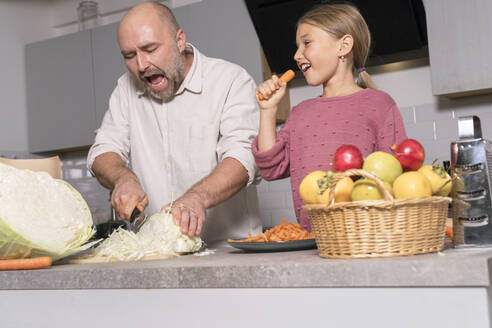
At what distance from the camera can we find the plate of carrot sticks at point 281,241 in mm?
1249

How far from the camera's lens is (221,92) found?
2107 millimetres

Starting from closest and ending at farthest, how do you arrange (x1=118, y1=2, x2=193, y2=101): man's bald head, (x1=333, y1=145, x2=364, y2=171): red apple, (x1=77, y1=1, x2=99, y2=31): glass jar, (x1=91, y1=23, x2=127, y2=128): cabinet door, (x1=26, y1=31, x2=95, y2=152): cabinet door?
(x1=333, y1=145, x2=364, y2=171): red apple
(x1=118, y1=2, x2=193, y2=101): man's bald head
(x1=91, y1=23, x2=127, y2=128): cabinet door
(x1=26, y1=31, x2=95, y2=152): cabinet door
(x1=77, y1=1, x2=99, y2=31): glass jar

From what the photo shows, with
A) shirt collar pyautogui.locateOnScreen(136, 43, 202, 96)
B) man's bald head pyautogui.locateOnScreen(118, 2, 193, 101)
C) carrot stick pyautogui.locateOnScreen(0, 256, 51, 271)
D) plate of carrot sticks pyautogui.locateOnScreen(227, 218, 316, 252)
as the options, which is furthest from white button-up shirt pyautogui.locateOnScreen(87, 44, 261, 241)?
carrot stick pyautogui.locateOnScreen(0, 256, 51, 271)

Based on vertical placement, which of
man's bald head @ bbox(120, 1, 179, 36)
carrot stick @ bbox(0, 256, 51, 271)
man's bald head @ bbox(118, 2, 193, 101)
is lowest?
carrot stick @ bbox(0, 256, 51, 271)

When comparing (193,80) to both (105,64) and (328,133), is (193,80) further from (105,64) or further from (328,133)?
(105,64)

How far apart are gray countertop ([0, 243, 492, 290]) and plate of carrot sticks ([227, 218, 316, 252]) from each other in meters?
0.02

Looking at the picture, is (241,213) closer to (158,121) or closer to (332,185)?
(158,121)

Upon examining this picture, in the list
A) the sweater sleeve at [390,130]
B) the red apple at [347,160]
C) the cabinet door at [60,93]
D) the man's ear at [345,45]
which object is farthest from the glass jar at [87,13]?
the red apple at [347,160]

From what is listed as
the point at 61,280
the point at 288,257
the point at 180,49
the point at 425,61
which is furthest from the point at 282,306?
the point at 425,61

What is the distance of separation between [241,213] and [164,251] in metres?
0.83

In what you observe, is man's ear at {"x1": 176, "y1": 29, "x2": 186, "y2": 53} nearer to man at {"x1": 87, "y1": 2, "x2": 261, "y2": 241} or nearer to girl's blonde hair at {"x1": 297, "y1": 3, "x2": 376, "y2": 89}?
man at {"x1": 87, "y1": 2, "x2": 261, "y2": 241}

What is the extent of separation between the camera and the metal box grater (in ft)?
3.66

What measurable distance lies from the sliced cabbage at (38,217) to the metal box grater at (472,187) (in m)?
0.85

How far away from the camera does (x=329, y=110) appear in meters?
1.58
